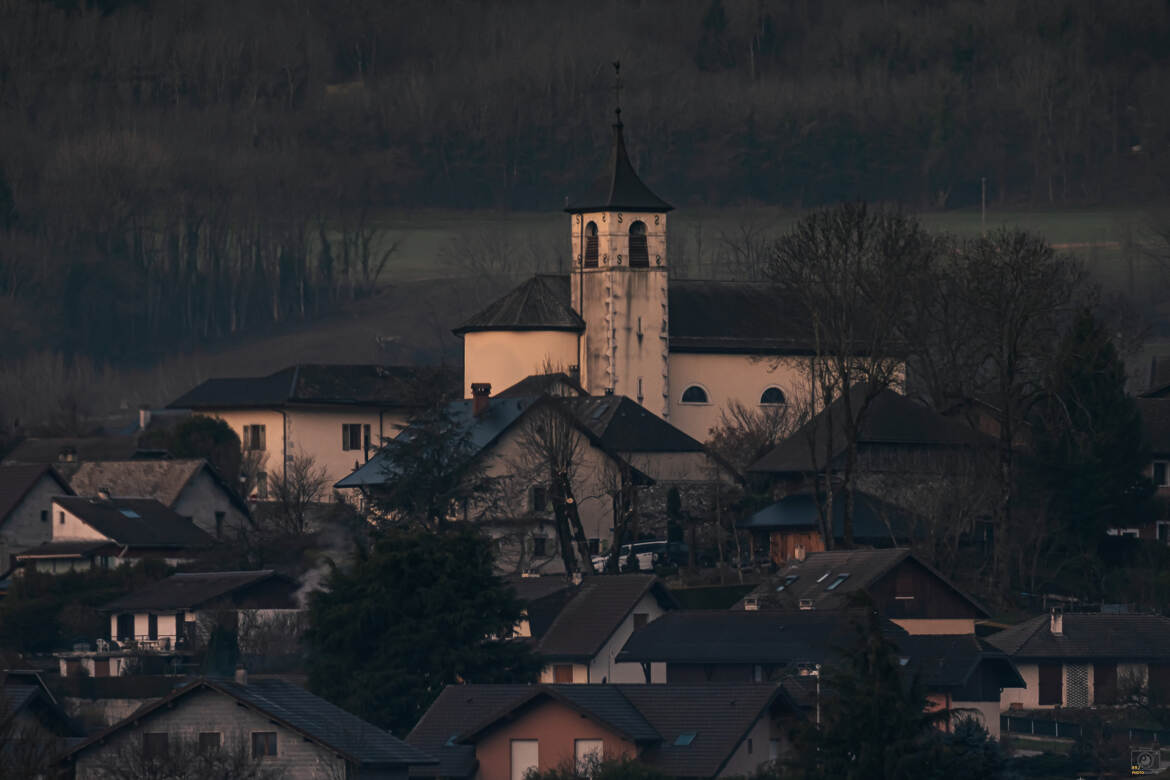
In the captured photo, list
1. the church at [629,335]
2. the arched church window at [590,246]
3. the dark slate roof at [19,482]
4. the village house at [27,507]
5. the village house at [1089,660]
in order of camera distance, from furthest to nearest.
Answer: the arched church window at [590,246]
the church at [629,335]
the dark slate roof at [19,482]
the village house at [27,507]
the village house at [1089,660]

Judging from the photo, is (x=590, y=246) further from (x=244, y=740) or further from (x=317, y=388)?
(x=244, y=740)

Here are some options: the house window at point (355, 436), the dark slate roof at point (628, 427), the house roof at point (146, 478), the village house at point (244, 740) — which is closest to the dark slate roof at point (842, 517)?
the dark slate roof at point (628, 427)

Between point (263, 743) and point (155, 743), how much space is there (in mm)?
2069

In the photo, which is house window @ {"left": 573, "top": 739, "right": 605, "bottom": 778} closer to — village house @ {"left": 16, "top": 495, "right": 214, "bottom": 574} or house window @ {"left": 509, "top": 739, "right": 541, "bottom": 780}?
house window @ {"left": 509, "top": 739, "right": 541, "bottom": 780}

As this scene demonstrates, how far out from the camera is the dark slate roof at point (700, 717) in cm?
5312

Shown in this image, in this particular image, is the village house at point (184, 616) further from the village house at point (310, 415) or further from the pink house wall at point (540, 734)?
the village house at point (310, 415)

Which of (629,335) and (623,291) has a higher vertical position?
(623,291)

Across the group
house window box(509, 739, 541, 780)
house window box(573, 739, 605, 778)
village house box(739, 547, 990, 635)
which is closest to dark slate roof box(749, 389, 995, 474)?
village house box(739, 547, 990, 635)

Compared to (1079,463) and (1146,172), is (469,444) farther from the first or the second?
(1146,172)

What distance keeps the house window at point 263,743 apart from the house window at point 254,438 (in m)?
55.1

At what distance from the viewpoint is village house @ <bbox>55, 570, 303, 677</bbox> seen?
7375 centimetres

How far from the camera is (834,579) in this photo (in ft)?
238

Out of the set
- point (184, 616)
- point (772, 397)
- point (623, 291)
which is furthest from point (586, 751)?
point (772, 397)

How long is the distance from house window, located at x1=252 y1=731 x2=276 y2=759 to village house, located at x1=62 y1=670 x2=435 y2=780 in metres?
0.02
